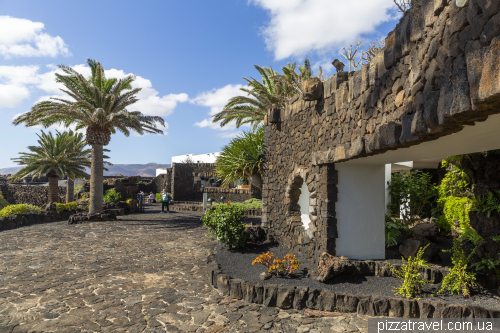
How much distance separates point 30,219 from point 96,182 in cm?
283

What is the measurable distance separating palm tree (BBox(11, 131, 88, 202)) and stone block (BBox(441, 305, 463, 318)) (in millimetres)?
18290

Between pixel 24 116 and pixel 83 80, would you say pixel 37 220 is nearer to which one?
pixel 24 116

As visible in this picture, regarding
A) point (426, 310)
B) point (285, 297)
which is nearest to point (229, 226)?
point (285, 297)

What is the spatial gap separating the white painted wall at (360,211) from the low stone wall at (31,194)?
22.6 metres

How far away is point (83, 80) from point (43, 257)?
8.35 metres

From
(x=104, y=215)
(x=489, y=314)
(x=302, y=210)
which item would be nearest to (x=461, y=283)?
(x=489, y=314)

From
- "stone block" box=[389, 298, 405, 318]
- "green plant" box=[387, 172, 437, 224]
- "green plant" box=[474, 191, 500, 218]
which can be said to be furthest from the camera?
"green plant" box=[387, 172, 437, 224]

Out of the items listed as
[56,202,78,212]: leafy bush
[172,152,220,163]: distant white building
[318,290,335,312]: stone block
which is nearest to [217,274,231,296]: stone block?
[318,290,335,312]: stone block

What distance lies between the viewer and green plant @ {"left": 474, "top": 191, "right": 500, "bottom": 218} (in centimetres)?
572

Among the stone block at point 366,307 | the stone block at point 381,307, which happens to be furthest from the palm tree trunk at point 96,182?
the stone block at point 381,307

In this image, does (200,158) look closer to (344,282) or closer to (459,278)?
(344,282)

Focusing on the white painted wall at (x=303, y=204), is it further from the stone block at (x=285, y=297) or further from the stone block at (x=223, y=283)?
the stone block at (x=285, y=297)

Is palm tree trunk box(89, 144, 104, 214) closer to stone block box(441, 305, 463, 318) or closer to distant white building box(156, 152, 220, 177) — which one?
stone block box(441, 305, 463, 318)

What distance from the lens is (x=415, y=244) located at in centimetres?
605
